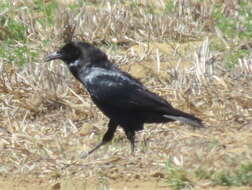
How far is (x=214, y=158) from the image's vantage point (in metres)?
6.91

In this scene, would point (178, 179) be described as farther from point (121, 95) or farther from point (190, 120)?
point (121, 95)

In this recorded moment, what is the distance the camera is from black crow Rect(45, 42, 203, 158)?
7.88 meters

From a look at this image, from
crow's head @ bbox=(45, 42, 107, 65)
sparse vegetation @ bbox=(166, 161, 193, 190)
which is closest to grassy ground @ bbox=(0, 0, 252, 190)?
sparse vegetation @ bbox=(166, 161, 193, 190)

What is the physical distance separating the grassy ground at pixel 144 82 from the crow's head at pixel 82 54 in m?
0.63

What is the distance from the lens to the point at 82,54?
8211 millimetres

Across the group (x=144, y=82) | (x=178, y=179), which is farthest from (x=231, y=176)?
(x=144, y=82)

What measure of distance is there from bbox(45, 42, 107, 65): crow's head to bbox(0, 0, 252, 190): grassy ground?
0.63 metres

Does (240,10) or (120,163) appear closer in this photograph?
(120,163)

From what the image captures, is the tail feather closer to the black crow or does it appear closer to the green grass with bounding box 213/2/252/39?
the black crow

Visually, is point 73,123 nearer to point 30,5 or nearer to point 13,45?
point 13,45

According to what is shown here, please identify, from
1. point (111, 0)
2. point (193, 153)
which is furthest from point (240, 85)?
point (111, 0)

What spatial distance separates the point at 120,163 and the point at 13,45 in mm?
3959

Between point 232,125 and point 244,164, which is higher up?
point 244,164

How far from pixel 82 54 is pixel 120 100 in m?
0.53
